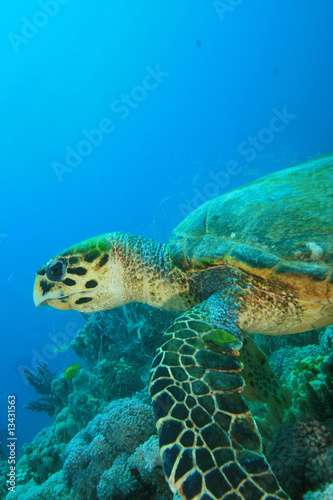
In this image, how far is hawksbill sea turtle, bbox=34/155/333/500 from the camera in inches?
48.7

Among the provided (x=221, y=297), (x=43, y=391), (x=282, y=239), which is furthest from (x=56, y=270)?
(x=43, y=391)

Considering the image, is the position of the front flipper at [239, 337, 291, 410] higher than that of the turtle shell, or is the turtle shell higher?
the turtle shell

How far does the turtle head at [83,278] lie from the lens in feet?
9.29

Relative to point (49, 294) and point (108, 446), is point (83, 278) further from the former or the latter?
point (108, 446)

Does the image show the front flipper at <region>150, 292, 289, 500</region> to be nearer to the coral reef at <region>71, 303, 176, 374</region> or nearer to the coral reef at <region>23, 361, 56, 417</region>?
the coral reef at <region>71, 303, 176, 374</region>

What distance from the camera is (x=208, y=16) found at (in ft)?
277

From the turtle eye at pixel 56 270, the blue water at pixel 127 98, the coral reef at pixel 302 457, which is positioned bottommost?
the coral reef at pixel 302 457

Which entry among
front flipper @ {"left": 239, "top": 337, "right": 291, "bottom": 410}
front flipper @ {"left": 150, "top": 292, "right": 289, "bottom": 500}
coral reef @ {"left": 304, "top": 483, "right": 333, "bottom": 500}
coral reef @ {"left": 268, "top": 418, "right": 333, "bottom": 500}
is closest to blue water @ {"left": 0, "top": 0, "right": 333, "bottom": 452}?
front flipper @ {"left": 239, "top": 337, "right": 291, "bottom": 410}

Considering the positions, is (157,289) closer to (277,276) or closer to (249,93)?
(277,276)

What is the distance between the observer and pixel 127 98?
87.6 metres

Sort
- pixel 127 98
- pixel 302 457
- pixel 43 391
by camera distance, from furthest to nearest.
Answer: pixel 127 98
pixel 43 391
pixel 302 457

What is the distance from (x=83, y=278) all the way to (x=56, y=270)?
1.01 feet

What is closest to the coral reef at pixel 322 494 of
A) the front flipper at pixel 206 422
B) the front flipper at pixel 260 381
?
the front flipper at pixel 206 422

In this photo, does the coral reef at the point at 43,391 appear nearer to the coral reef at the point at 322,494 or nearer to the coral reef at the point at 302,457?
the coral reef at the point at 302,457
